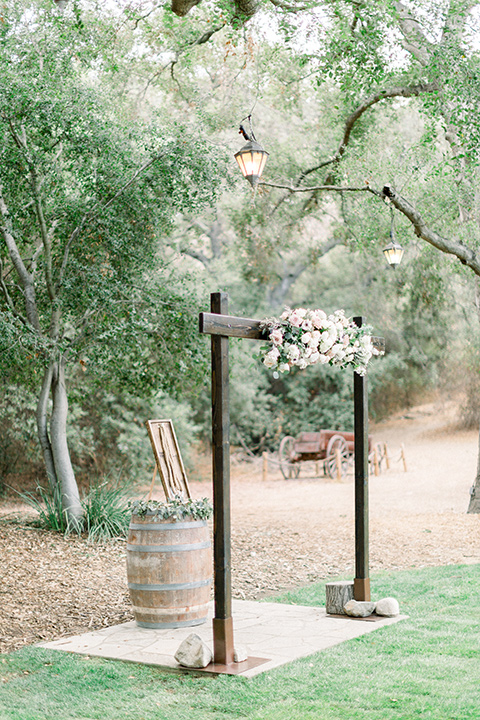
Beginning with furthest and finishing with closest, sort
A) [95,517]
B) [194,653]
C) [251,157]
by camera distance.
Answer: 1. [95,517]
2. [251,157]
3. [194,653]

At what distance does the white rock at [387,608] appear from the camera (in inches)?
215

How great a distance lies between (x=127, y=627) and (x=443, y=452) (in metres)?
15.5

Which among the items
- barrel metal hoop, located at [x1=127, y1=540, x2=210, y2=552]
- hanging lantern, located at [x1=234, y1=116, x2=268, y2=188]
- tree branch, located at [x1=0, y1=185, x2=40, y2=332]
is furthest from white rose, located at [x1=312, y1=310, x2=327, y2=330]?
tree branch, located at [x1=0, y1=185, x2=40, y2=332]

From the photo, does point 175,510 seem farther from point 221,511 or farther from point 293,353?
point 293,353

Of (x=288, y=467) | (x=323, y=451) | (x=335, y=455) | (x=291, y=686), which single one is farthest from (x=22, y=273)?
(x=288, y=467)

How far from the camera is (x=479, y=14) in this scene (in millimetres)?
8922

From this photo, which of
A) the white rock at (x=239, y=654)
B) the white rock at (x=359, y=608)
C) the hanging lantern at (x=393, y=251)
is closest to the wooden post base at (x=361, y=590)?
the white rock at (x=359, y=608)

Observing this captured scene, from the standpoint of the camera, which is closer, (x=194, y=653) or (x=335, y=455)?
(x=194, y=653)

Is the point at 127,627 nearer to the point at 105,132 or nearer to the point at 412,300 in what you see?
the point at 105,132

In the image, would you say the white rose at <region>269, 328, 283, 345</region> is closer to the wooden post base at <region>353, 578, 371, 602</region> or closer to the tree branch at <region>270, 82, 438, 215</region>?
the wooden post base at <region>353, 578, 371, 602</region>

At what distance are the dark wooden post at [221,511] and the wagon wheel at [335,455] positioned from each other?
39.9 feet

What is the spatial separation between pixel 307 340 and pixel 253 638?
198 cm

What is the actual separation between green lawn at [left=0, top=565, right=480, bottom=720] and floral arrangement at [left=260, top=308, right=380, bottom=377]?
1.81 meters

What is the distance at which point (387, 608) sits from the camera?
5.47 metres
